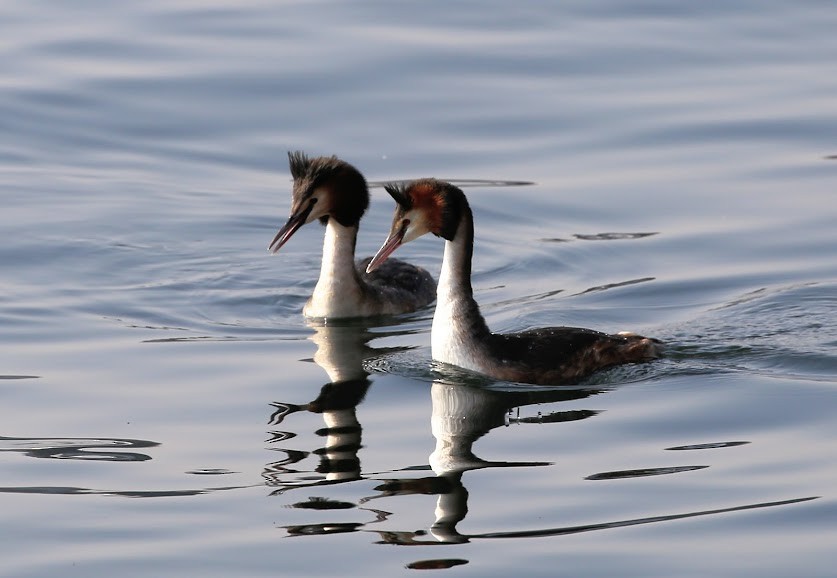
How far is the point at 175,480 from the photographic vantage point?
10.6 m

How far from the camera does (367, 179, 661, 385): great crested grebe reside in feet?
41.5

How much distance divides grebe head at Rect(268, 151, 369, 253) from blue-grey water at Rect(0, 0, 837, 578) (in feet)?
3.06

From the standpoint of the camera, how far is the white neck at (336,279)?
1533 centimetres

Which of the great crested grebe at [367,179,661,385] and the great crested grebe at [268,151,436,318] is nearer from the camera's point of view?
the great crested grebe at [367,179,661,385]

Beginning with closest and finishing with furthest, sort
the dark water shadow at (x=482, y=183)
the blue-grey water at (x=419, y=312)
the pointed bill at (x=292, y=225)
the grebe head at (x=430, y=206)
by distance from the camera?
the blue-grey water at (x=419, y=312), the grebe head at (x=430, y=206), the pointed bill at (x=292, y=225), the dark water shadow at (x=482, y=183)

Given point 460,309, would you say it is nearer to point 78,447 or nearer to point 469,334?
point 469,334

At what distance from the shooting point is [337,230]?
1553 cm

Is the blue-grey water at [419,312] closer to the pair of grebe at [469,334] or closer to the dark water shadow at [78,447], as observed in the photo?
the dark water shadow at [78,447]

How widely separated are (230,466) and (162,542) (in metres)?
1.27

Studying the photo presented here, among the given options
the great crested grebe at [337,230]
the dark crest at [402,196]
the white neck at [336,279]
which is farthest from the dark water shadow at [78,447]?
the white neck at [336,279]

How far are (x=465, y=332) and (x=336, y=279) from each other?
2936 millimetres

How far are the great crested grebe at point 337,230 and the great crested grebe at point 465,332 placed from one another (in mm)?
2535

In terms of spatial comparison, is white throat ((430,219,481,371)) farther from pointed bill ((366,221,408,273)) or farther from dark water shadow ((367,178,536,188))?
dark water shadow ((367,178,536,188))

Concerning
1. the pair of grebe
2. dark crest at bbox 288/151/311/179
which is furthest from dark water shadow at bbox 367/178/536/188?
the pair of grebe
